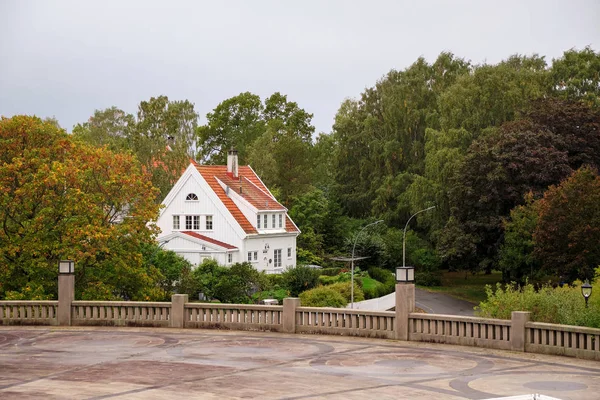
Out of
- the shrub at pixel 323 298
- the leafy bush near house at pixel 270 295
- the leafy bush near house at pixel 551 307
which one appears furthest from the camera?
the leafy bush near house at pixel 270 295

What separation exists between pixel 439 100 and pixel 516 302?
5753 cm

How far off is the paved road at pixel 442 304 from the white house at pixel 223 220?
39.8 ft

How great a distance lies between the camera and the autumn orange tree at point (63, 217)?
4750 centimetres

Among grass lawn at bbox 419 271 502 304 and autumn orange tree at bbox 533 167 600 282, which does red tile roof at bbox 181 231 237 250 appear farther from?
autumn orange tree at bbox 533 167 600 282

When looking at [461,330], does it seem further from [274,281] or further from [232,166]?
[232,166]

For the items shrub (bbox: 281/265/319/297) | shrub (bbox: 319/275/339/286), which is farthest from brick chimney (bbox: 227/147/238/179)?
shrub (bbox: 281/265/319/297)

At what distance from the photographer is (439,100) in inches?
3410

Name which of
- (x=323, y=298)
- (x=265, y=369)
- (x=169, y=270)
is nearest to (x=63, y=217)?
(x=169, y=270)

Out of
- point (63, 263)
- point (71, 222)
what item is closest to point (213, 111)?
point (71, 222)

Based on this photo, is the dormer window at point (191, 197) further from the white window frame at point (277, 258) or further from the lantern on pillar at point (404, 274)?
the lantern on pillar at point (404, 274)

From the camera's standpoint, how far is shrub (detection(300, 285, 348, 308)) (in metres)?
63.8

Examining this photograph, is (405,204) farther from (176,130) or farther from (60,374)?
(60,374)

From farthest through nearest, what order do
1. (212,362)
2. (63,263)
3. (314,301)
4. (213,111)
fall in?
(213,111) → (314,301) → (63,263) → (212,362)

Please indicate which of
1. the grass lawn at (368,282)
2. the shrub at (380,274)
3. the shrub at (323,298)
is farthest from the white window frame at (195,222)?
the shrub at (323,298)
